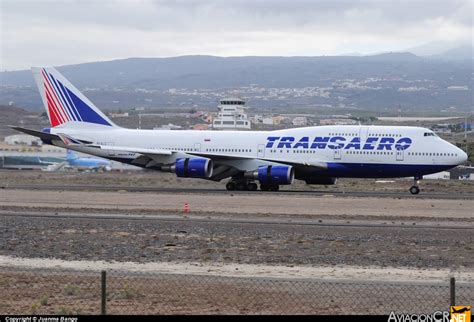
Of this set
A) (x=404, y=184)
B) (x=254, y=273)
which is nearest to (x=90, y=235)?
(x=254, y=273)

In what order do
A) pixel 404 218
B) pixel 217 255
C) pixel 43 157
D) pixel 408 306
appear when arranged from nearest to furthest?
pixel 408 306
pixel 217 255
pixel 404 218
pixel 43 157

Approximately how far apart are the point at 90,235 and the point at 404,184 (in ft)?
123

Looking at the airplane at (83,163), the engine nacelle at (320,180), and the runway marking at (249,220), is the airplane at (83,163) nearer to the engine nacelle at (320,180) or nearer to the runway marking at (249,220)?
the engine nacelle at (320,180)

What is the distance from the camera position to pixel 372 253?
77.2 ft

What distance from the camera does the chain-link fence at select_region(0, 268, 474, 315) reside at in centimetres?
1511

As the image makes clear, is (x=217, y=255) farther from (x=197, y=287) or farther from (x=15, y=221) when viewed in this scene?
(x=15, y=221)

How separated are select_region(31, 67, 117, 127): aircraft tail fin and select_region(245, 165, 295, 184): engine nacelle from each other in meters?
11.1

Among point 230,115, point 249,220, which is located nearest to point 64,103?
point 249,220

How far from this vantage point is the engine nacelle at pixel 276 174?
4719 centimetres

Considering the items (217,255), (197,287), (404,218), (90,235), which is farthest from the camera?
(404,218)

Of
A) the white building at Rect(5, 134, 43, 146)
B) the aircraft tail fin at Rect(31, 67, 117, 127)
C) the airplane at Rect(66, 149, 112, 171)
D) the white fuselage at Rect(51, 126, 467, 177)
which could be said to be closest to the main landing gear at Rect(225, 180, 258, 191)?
the white fuselage at Rect(51, 126, 467, 177)

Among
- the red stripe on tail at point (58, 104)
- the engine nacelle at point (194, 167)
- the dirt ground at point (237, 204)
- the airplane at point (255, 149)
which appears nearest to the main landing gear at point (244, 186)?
the airplane at point (255, 149)

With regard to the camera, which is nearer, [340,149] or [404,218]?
[404,218]

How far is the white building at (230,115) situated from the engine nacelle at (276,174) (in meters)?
62.2
